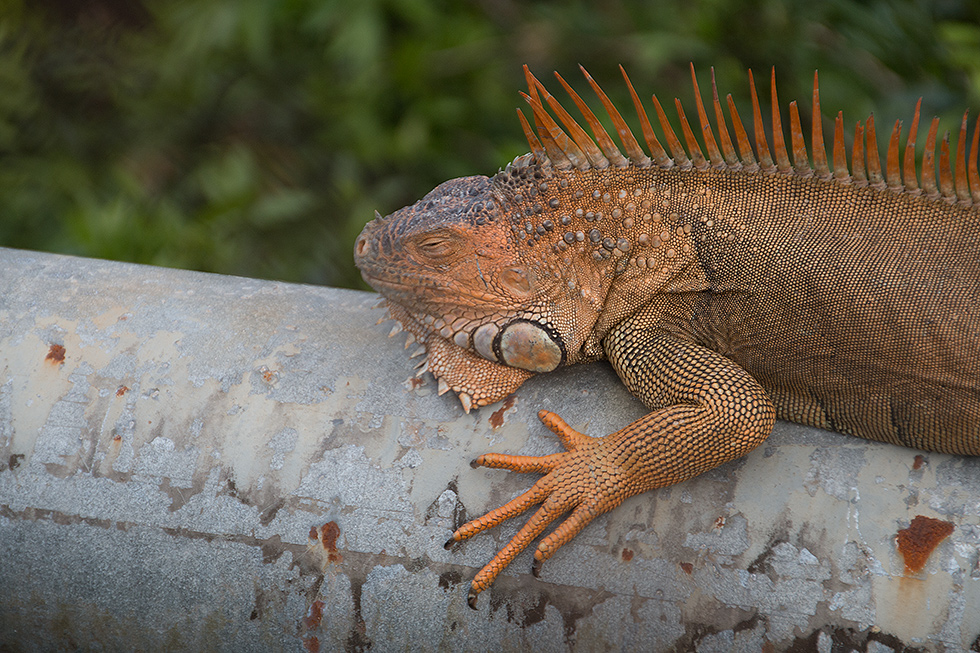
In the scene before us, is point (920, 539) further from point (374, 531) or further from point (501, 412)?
point (374, 531)

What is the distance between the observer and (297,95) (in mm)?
4688

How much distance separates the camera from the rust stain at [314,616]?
5.91 ft

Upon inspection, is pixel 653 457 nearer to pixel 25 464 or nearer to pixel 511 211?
pixel 511 211

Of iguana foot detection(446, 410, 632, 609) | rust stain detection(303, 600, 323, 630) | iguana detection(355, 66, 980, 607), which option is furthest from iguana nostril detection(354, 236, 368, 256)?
rust stain detection(303, 600, 323, 630)

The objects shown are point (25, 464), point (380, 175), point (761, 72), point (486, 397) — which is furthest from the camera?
point (380, 175)

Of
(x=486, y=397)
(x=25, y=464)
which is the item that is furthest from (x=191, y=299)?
(x=486, y=397)

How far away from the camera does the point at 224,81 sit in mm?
4672

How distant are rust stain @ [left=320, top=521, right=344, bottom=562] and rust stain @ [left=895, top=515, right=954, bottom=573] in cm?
126

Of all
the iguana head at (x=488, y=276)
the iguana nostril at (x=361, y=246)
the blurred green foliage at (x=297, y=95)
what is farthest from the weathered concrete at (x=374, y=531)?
the blurred green foliage at (x=297, y=95)

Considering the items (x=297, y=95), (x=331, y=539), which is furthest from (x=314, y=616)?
(x=297, y=95)

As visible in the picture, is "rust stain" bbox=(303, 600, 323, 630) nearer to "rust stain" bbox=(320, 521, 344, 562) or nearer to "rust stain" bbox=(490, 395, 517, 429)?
"rust stain" bbox=(320, 521, 344, 562)

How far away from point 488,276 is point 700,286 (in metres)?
0.61

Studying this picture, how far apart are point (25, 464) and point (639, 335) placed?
1613mm

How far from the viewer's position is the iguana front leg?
1871 millimetres
